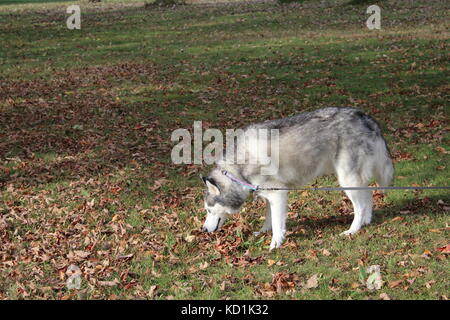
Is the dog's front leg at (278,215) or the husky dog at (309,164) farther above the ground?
the husky dog at (309,164)

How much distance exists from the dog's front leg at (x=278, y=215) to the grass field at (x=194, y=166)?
0.60 ft

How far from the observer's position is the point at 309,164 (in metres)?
8.13

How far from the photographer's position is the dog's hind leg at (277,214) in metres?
8.09

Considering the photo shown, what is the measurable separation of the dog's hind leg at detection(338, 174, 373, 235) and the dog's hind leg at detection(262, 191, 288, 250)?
34.3 inches

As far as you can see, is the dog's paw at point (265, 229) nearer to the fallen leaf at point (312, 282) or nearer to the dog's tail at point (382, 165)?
the dog's tail at point (382, 165)

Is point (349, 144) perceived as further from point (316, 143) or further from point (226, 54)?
point (226, 54)

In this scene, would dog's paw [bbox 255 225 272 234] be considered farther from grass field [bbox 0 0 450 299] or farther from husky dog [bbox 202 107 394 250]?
husky dog [bbox 202 107 394 250]

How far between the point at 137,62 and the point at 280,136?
1502 cm

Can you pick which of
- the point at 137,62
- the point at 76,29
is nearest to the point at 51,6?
the point at 76,29

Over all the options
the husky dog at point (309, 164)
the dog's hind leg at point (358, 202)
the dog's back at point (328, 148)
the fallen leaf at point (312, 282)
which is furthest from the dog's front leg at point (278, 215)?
the fallen leaf at point (312, 282)

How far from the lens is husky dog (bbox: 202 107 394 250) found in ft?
26.4

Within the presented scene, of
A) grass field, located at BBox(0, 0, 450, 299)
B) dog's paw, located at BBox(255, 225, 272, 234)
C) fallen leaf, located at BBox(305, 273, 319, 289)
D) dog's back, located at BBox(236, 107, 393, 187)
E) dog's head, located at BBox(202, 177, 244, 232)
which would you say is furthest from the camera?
dog's paw, located at BBox(255, 225, 272, 234)

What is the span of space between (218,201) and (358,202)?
1.97m

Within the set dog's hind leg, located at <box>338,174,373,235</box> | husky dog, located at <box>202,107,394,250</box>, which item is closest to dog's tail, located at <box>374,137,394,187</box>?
husky dog, located at <box>202,107,394,250</box>
